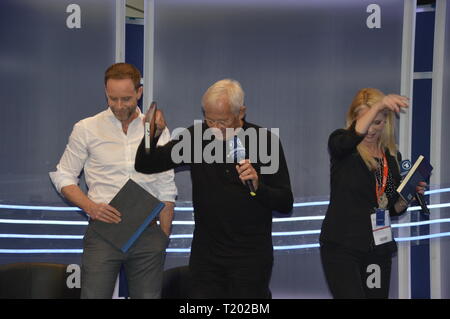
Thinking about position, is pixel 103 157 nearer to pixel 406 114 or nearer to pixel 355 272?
pixel 355 272

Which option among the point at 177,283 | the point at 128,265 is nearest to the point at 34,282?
the point at 128,265

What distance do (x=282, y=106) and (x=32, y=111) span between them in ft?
6.70

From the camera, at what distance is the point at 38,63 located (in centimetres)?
493

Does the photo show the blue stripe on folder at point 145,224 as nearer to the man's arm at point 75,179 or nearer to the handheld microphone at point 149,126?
the man's arm at point 75,179

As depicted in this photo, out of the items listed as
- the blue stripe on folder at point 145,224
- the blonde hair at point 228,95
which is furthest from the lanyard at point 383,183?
the blue stripe on folder at point 145,224

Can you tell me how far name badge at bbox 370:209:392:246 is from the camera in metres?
3.38

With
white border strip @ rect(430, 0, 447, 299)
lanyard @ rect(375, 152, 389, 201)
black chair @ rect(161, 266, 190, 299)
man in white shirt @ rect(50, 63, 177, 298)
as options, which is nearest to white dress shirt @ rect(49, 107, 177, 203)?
man in white shirt @ rect(50, 63, 177, 298)

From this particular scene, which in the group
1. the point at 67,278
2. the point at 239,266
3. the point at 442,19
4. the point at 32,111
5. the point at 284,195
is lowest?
the point at 67,278

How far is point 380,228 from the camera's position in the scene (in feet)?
11.1

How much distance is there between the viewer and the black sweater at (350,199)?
3.36m

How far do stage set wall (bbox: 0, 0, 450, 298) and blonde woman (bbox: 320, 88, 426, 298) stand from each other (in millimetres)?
1649
